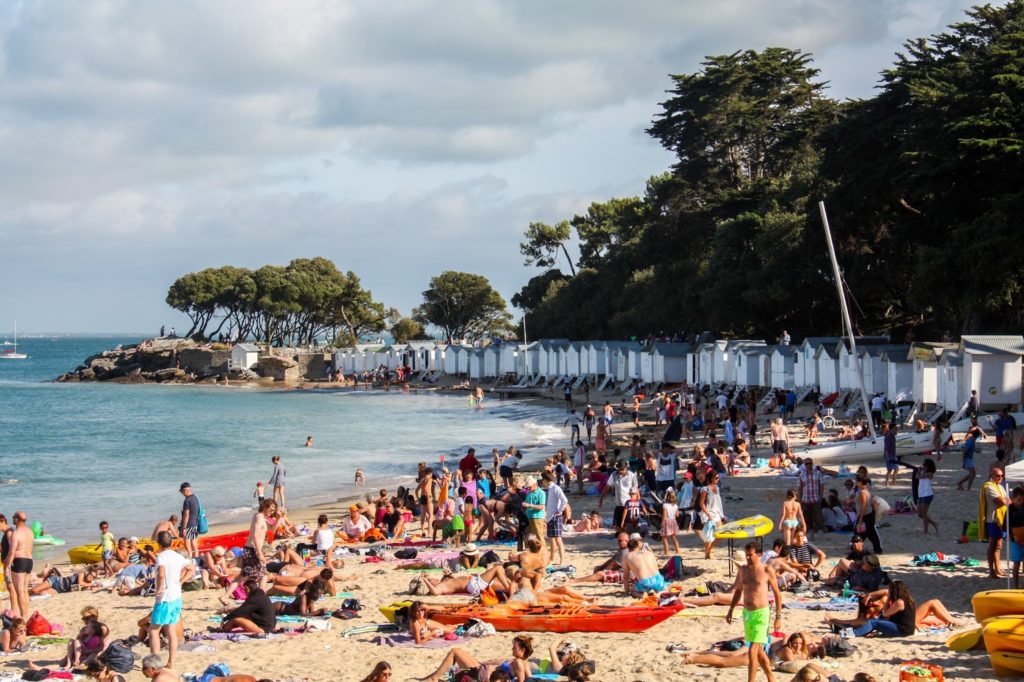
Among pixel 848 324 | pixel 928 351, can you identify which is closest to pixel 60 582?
pixel 848 324

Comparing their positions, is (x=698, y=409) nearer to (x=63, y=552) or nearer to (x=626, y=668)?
(x=63, y=552)

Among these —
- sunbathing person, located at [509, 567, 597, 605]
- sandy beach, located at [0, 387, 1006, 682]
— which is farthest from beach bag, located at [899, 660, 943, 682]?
sunbathing person, located at [509, 567, 597, 605]

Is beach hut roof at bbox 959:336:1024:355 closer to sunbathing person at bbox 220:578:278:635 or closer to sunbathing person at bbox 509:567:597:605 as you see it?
sunbathing person at bbox 509:567:597:605

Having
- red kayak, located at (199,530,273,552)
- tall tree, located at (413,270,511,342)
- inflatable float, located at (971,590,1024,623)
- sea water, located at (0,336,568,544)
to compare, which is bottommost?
sea water, located at (0,336,568,544)

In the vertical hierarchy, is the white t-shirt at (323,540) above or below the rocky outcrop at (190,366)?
below

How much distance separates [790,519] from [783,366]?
2672 centimetres

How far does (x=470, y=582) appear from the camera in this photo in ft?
40.8

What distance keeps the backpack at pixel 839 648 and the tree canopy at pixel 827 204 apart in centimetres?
2186

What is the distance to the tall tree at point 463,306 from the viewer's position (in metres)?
96.8

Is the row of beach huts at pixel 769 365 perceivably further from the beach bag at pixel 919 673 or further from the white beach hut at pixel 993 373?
the beach bag at pixel 919 673

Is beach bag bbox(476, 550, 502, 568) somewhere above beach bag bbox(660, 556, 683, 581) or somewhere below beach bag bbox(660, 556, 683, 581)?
below

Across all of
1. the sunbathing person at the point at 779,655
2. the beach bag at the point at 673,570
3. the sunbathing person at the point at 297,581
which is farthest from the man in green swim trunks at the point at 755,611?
the sunbathing person at the point at 297,581

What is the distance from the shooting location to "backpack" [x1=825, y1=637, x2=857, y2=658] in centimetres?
925

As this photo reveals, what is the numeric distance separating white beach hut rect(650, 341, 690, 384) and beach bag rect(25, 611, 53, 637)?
130 ft
